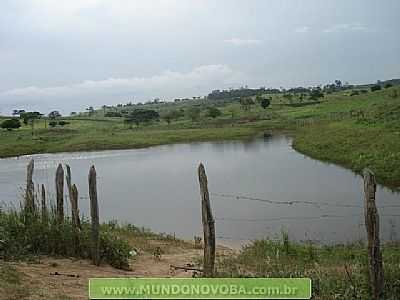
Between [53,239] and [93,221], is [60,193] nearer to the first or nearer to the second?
[53,239]

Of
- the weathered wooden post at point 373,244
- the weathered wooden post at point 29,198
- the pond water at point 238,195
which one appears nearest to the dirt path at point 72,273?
the weathered wooden post at point 29,198

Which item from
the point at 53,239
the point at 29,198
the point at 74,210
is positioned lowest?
the point at 53,239

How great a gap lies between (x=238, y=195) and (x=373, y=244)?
15.0 metres

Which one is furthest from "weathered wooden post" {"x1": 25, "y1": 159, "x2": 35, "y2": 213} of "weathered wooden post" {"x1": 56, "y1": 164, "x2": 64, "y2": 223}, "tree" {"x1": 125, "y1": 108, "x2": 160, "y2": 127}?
"tree" {"x1": 125, "y1": 108, "x2": 160, "y2": 127}

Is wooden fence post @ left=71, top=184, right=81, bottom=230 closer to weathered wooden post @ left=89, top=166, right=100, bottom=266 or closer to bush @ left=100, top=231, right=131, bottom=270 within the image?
weathered wooden post @ left=89, top=166, right=100, bottom=266

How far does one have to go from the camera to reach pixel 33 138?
191 ft

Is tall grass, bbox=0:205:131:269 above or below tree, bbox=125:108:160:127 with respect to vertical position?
below

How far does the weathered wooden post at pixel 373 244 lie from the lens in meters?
6.86

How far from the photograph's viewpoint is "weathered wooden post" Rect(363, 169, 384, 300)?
6.86m

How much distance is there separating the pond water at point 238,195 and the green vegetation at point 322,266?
93.4 inches

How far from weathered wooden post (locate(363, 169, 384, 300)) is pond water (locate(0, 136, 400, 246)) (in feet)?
24.8

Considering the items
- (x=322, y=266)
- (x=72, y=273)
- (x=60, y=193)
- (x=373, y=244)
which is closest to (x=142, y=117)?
(x=60, y=193)

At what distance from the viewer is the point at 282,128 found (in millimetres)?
59125

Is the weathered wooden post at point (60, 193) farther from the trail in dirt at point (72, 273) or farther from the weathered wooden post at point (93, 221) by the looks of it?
the trail in dirt at point (72, 273)
